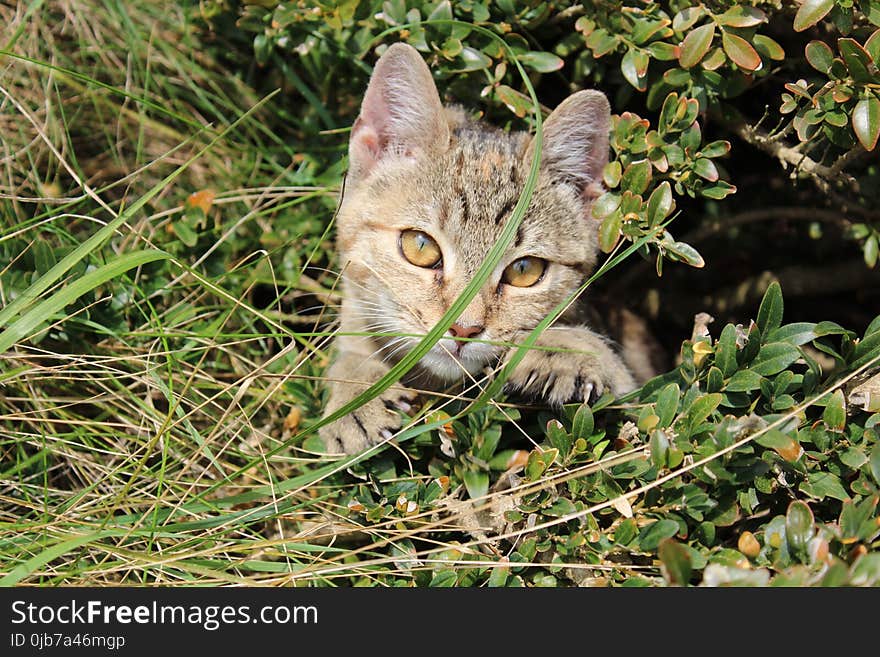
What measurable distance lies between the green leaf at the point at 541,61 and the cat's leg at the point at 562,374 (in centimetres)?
85

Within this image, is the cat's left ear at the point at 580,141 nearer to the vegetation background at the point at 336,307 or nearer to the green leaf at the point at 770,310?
the vegetation background at the point at 336,307

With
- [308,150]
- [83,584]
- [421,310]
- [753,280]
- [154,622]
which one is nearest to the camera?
[154,622]

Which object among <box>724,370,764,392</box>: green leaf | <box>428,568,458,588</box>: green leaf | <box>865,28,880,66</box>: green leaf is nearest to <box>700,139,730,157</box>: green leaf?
<box>865,28,880,66</box>: green leaf

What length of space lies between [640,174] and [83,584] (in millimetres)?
1777

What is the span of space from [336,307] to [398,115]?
0.62 m

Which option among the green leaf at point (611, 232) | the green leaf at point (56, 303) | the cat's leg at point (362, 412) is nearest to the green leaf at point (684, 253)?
the green leaf at point (611, 232)

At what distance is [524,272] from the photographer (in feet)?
7.16

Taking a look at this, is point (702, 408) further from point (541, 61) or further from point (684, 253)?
point (541, 61)

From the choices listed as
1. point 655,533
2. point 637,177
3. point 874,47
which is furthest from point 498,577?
point 874,47

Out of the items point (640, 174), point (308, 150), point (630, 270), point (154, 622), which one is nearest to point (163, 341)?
point (154, 622)

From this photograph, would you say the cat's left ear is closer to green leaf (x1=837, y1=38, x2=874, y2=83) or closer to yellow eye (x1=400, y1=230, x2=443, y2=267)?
yellow eye (x1=400, y1=230, x2=443, y2=267)

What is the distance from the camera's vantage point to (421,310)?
6.70 feet

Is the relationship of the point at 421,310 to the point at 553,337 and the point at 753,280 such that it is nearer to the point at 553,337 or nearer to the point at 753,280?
the point at 553,337

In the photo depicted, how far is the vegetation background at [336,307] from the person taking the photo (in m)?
1.76
